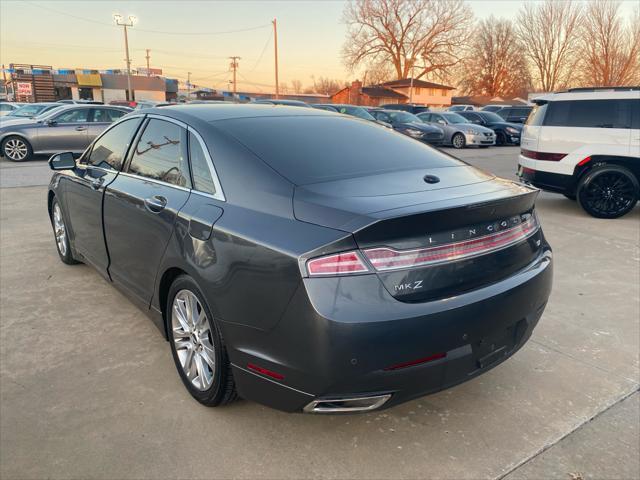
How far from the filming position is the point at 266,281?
2.09 meters

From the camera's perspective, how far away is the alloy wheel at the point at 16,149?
12.8 meters

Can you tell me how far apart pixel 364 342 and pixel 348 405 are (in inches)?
13.4

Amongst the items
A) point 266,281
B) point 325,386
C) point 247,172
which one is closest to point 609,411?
point 325,386

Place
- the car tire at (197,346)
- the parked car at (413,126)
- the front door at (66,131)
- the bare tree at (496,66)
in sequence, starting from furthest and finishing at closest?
the bare tree at (496,66)
the parked car at (413,126)
the front door at (66,131)
the car tire at (197,346)

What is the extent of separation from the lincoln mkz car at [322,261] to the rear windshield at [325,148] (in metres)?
0.01

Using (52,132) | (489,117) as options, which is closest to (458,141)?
(489,117)

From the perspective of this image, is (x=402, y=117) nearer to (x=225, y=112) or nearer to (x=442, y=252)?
(x=225, y=112)

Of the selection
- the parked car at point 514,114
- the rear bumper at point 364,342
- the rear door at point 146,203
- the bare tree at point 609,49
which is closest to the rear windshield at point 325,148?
the rear door at point 146,203

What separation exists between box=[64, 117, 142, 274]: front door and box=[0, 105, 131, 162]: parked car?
9.67m

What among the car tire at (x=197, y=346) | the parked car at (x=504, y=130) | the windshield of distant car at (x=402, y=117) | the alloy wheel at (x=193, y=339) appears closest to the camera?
the car tire at (x=197, y=346)

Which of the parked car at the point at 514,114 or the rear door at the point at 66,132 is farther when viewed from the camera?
the parked car at the point at 514,114

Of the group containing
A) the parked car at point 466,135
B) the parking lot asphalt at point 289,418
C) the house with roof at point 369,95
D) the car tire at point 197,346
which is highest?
the house with roof at point 369,95

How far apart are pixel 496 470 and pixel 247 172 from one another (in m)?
1.81

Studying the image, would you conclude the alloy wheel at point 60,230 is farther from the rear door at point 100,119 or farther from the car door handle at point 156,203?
the rear door at point 100,119
